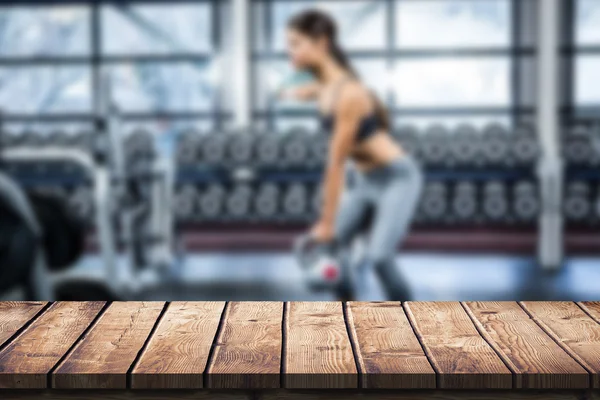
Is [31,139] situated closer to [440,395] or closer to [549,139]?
[549,139]

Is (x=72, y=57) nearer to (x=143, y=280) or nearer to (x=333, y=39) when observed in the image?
(x=143, y=280)

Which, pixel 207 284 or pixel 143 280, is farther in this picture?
pixel 207 284

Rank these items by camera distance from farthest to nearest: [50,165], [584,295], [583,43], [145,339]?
[583,43] < [50,165] < [584,295] < [145,339]

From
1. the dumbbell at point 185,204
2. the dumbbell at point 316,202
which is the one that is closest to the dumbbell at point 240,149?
the dumbbell at point 185,204

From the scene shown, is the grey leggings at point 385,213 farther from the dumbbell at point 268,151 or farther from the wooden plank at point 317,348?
the dumbbell at point 268,151

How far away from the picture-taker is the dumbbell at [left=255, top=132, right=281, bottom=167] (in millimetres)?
5309

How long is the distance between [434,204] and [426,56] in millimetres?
1622

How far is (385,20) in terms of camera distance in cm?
632

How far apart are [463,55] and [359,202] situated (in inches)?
162

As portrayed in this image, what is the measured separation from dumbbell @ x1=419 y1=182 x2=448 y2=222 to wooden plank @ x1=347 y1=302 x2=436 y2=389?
381 centimetres

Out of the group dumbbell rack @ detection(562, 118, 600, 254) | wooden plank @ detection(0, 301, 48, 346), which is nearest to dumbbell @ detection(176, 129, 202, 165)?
dumbbell rack @ detection(562, 118, 600, 254)

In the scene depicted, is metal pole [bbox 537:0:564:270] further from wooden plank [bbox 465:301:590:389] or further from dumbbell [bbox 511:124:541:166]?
wooden plank [bbox 465:301:590:389]

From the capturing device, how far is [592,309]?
1430 millimetres

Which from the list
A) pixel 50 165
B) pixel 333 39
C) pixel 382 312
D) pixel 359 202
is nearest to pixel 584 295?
pixel 359 202
